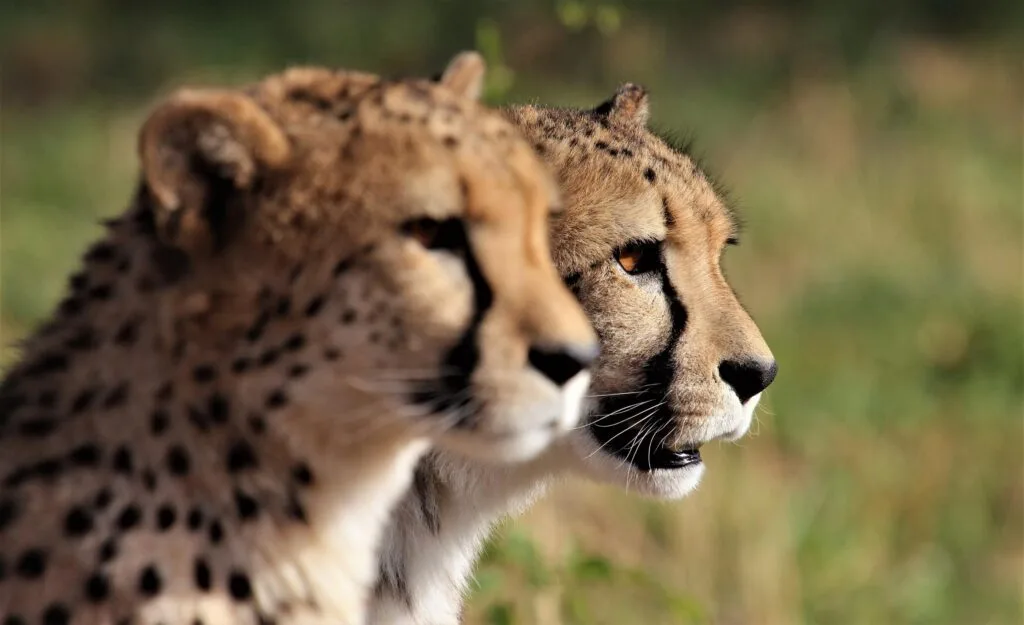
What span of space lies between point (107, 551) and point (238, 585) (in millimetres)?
140

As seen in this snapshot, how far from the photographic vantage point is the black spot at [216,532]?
1728mm

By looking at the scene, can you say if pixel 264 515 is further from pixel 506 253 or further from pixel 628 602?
pixel 628 602

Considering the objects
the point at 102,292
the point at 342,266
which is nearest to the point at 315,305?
the point at 342,266

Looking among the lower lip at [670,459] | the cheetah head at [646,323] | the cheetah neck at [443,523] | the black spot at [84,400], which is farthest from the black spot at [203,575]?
the lower lip at [670,459]

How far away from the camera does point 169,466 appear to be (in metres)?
1.72

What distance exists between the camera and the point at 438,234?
67.2 inches

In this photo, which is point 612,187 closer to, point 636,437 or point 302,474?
point 636,437

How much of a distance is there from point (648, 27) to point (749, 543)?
5.61m

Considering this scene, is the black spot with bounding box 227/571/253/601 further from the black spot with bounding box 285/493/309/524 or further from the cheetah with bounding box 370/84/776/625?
the cheetah with bounding box 370/84/776/625

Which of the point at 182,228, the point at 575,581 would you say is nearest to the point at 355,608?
the point at 182,228

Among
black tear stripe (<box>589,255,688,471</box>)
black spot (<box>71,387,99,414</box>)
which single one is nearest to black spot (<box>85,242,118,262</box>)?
black spot (<box>71,387,99,414</box>)

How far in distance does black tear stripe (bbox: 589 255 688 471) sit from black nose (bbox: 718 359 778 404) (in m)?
0.08

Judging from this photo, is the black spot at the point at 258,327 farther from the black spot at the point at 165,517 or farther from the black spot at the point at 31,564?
the black spot at the point at 31,564

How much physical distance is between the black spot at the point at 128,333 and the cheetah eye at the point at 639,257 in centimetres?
88
